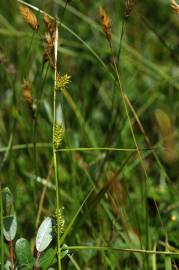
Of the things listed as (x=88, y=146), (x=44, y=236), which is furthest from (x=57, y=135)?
(x=88, y=146)

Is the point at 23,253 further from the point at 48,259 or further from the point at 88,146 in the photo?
the point at 88,146

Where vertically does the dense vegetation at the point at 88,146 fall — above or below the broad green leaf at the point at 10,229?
above

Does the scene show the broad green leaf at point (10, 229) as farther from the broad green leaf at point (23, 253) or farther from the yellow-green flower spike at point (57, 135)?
the yellow-green flower spike at point (57, 135)

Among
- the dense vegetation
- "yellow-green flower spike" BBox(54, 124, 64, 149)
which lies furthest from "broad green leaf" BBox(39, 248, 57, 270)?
"yellow-green flower spike" BBox(54, 124, 64, 149)

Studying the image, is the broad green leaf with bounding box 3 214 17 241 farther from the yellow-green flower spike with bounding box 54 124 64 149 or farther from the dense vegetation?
the yellow-green flower spike with bounding box 54 124 64 149

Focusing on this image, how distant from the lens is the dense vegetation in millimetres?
1186

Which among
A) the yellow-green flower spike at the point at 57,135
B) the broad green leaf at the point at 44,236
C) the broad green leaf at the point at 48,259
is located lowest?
the broad green leaf at the point at 48,259

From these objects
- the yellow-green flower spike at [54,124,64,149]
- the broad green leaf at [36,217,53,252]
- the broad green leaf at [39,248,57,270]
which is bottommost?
the broad green leaf at [39,248,57,270]

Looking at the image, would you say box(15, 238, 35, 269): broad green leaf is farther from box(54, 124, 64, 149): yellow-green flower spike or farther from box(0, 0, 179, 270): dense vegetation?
box(54, 124, 64, 149): yellow-green flower spike

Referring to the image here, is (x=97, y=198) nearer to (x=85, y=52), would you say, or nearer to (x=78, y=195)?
(x=78, y=195)

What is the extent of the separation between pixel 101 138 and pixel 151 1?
979mm

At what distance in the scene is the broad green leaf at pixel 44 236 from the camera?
115 cm

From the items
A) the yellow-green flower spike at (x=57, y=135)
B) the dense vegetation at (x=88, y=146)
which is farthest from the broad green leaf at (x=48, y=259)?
the yellow-green flower spike at (x=57, y=135)

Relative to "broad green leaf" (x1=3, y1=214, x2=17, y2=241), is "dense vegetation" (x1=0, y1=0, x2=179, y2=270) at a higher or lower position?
higher
